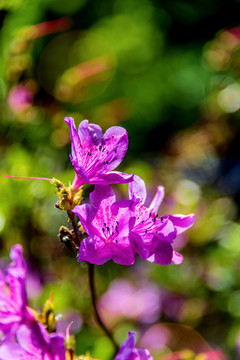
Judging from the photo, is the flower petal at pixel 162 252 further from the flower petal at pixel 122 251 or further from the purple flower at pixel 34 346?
the purple flower at pixel 34 346

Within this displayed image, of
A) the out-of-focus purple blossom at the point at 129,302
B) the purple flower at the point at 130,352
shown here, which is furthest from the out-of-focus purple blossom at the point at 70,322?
the purple flower at the point at 130,352

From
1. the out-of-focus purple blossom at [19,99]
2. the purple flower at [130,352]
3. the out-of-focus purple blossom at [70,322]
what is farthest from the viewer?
the out-of-focus purple blossom at [19,99]

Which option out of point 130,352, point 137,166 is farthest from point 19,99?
point 130,352

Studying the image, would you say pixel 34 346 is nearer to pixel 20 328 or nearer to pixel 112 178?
pixel 20 328

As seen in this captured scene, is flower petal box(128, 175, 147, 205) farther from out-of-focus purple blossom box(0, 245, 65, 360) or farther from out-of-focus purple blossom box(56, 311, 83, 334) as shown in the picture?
out-of-focus purple blossom box(56, 311, 83, 334)

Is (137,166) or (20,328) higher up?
(20,328)

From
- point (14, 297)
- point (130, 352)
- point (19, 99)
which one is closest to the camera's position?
point (130, 352)
